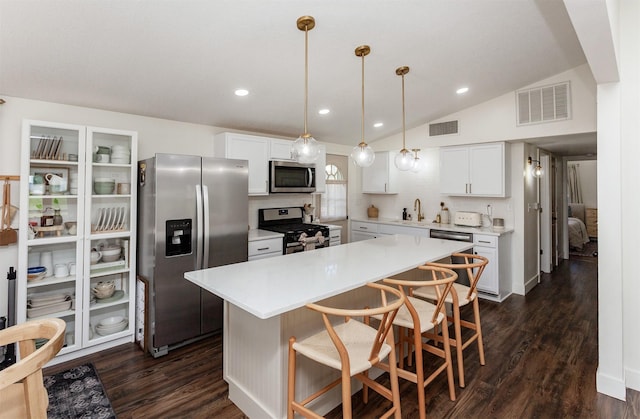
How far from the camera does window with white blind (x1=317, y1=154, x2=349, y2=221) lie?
213 inches

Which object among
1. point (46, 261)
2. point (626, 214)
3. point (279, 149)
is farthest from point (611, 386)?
point (46, 261)

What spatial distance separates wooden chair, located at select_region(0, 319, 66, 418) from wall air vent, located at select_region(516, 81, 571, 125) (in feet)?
15.7

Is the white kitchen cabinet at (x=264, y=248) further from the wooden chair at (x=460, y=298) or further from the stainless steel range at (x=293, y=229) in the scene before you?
the wooden chair at (x=460, y=298)

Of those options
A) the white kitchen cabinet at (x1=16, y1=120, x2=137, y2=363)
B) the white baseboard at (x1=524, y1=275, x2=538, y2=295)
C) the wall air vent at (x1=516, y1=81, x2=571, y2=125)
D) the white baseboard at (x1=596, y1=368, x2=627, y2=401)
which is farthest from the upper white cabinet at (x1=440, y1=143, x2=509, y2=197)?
the white kitchen cabinet at (x1=16, y1=120, x2=137, y2=363)

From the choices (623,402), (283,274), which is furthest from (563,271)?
(283,274)

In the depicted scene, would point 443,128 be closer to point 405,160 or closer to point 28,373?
point 405,160

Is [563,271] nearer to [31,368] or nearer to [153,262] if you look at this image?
[153,262]

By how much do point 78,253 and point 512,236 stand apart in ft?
16.5

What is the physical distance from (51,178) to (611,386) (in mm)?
4559

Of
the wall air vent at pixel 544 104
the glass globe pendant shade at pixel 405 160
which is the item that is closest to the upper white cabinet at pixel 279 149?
the glass globe pendant shade at pixel 405 160

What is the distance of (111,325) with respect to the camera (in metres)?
3.00

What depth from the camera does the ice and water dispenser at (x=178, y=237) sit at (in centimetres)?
289

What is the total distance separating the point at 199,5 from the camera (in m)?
2.00

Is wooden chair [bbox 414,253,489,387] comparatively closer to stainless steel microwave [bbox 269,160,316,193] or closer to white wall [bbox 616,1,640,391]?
white wall [bbox 616,1,640,391]
